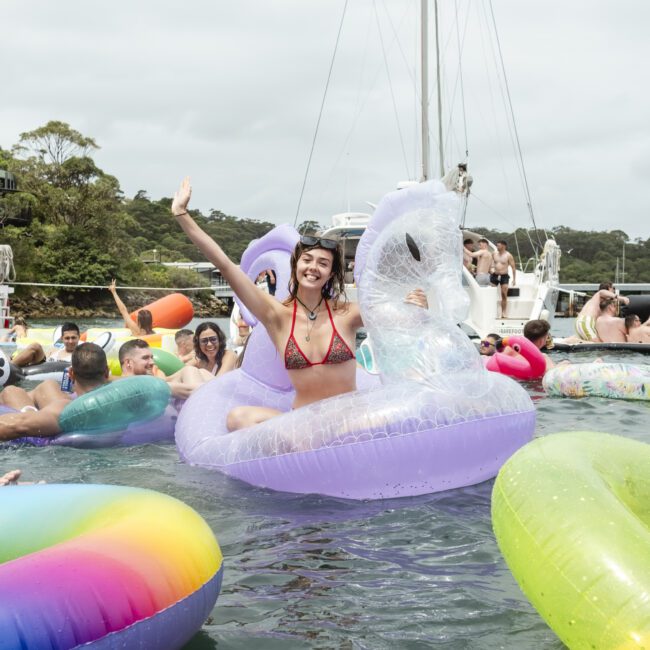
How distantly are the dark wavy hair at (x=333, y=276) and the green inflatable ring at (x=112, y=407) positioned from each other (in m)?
1.68

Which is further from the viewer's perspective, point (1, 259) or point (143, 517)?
point (1, 259)

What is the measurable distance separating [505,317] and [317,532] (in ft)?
41.6

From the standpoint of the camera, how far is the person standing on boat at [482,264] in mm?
15648

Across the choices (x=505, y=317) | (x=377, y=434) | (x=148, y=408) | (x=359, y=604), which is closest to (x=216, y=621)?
(x=359, y=604)

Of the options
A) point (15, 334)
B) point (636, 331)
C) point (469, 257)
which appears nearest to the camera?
point (15, 334)

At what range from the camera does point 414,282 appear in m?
4.47

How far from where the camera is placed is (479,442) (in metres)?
3.95

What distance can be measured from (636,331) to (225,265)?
10557 mm

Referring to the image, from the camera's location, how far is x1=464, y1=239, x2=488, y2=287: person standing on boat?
15648 millimetres

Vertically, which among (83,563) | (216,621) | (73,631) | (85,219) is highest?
(85,219)

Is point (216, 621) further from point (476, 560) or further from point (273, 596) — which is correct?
point (476, 560)

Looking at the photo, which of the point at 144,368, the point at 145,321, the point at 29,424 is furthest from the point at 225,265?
the point at 145,321

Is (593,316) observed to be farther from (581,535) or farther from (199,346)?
(581,535)

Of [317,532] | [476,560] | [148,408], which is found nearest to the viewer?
[476,560]
